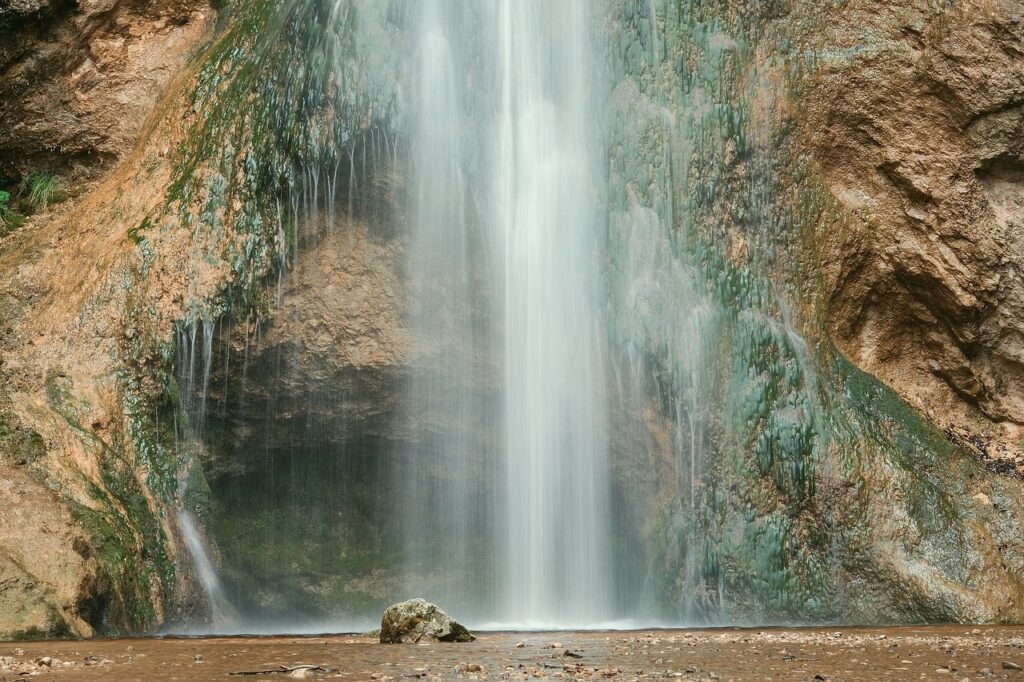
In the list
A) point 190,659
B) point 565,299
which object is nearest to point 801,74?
point 565,299

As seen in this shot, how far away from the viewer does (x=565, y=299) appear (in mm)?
12984

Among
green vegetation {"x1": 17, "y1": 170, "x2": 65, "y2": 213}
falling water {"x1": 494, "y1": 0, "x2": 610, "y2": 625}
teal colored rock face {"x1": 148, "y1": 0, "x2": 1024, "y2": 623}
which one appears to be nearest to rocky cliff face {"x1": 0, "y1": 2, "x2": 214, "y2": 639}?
green vegetation {"x1": 17, "y1": 170, "x2": 65, "y2": 213}

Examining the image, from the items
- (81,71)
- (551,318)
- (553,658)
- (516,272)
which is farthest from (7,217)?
(553,658)

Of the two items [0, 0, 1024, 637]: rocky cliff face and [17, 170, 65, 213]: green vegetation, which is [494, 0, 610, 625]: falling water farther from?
[17, 170, 65, 213]: green vegetation

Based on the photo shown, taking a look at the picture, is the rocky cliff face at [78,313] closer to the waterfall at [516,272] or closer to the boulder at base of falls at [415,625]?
the boulder at base of falls at [415,625]

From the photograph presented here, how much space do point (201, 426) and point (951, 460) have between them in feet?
27.4

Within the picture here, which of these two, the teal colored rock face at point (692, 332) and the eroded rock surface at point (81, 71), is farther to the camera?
the eroded rock surface at point (81, 71)

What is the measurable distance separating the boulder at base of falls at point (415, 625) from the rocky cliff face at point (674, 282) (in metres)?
3.82

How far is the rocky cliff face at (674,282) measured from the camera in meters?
11.5

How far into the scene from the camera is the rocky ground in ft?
18.0

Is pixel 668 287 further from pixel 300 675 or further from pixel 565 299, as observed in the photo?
pixel 300 675

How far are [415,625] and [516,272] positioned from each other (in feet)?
20.2

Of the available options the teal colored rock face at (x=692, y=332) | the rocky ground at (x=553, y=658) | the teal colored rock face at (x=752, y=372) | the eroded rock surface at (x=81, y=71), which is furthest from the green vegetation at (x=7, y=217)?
the teal colored rock face at (x=752, y=372)

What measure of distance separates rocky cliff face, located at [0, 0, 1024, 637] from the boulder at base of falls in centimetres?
382
